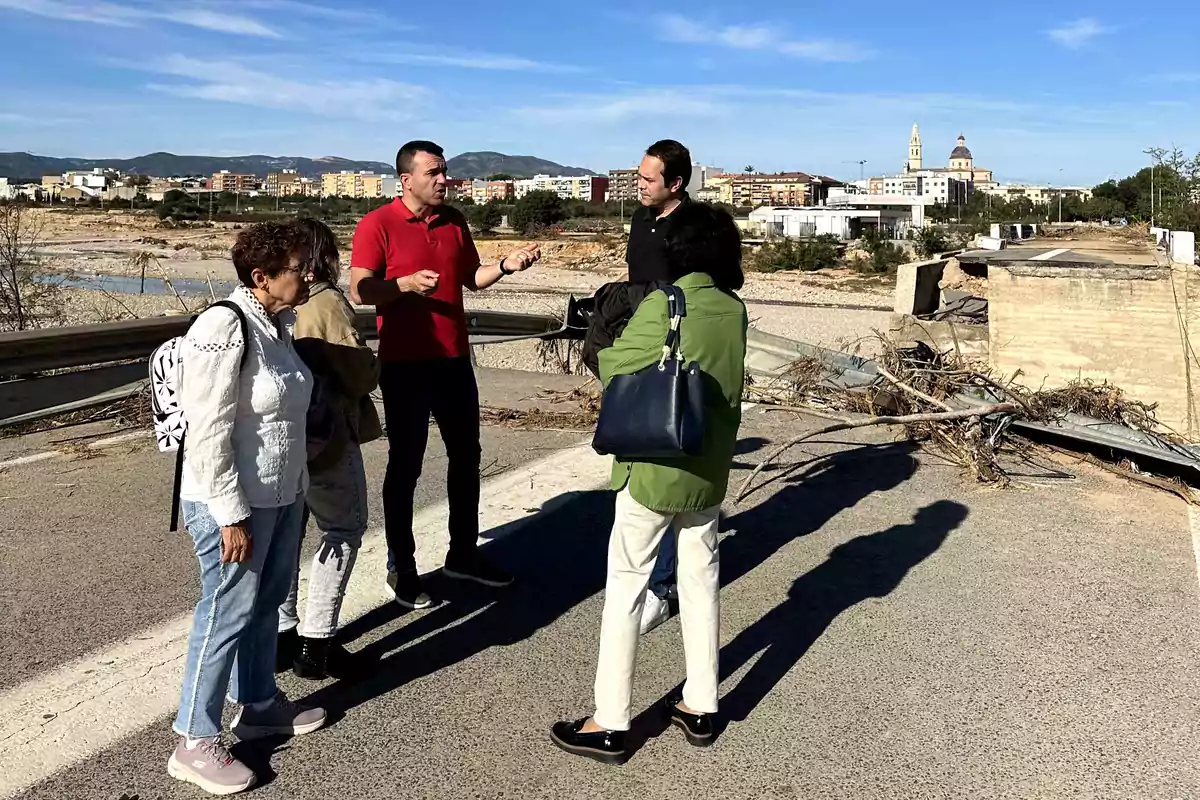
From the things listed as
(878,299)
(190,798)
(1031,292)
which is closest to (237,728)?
(190,798)

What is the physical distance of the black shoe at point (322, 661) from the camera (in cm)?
420

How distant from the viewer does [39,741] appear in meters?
3.67

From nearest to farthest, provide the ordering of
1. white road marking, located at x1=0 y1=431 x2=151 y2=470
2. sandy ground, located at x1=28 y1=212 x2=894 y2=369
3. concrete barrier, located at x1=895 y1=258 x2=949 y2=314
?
white road marking, located at x1=0 y1=431 x2=151 y2=470, concrete barrier, located at x1=895 y1=258 x2=949 y2=314, sandy ground, located at x1=28 y1=212 x2=894 y2=369

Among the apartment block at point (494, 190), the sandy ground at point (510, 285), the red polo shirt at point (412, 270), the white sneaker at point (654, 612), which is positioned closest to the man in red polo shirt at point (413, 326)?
the red polo shirt at point (412, 270)

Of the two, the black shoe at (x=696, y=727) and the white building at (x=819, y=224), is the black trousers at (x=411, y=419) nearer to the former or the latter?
the black shoe at (x=696, y=727)

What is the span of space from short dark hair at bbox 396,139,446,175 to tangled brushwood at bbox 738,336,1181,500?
318cm

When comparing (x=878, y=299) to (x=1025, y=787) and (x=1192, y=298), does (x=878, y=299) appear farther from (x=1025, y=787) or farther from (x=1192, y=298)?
(x=1025, y=787)

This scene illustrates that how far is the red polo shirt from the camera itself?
4.86 metres

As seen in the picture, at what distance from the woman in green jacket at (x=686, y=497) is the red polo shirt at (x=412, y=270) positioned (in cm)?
142

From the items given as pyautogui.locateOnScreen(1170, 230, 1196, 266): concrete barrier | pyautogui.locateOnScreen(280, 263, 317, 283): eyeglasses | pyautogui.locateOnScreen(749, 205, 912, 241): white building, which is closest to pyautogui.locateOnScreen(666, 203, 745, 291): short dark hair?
pyautogui.locateOnScreen(280, 263, 317, 283): eyeglasses

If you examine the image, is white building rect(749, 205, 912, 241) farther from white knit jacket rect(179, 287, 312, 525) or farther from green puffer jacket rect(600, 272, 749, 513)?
white knit jacket rect(179, 287, 312, 525)

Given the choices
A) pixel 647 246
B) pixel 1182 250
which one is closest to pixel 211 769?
pixel 647 246

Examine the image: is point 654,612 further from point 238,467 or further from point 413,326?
point 238,467

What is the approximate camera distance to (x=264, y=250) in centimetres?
343
